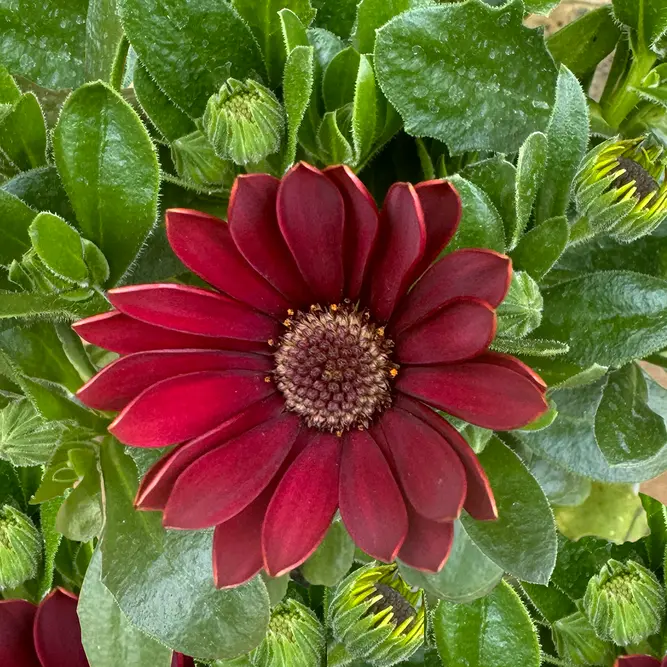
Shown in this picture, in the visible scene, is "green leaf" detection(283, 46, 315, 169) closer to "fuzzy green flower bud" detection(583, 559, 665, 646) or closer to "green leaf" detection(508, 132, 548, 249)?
"green leaf" detection(508, 132, 548, 249)

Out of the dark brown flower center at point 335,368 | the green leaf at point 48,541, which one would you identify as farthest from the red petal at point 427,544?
the green leaf at point 48,541

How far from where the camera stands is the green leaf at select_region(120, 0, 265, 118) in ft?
1.70

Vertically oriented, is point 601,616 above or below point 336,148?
below

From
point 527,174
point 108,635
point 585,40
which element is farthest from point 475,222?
point 108,635

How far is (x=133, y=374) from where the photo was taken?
1.51 ft

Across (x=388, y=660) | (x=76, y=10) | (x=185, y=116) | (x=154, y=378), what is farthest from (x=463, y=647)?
(x=76, y=10)

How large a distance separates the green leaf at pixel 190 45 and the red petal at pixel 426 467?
0.25 meters

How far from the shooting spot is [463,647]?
63 cm

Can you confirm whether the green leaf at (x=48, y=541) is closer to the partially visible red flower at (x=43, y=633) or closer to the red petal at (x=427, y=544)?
the partially visible red flower at (x=43, y=633)

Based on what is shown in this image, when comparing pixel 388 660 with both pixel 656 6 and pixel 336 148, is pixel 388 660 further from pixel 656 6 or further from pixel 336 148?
pixel 656 6

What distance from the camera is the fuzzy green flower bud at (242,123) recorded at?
0.49 metres

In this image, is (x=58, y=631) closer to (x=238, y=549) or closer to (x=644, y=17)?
(x=238, y=549)

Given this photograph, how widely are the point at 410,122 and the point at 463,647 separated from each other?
→ 385 mm

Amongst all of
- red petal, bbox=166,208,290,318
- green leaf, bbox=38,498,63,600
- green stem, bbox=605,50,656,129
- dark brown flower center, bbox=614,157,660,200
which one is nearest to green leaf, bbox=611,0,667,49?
green stem, bbox=605,50,656,129
